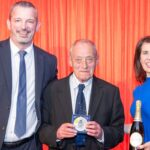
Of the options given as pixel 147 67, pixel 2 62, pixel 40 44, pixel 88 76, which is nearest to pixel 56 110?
pixel 88 76

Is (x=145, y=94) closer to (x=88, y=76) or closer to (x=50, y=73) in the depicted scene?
(x=88, y=76)

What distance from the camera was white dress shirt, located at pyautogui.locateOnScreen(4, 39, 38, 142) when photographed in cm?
213

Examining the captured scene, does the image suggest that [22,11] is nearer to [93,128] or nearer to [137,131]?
[93,128]

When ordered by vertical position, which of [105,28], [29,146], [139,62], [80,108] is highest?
[105,28]

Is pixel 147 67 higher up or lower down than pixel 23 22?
lower down

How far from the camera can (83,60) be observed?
2.10m

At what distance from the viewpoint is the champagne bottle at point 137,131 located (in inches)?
73.0

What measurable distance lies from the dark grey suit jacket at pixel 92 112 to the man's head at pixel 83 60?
0.09 meters

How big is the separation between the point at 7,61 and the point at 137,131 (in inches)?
30.8

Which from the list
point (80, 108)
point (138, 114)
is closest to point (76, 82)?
point (80, 108)

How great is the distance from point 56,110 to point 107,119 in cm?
27

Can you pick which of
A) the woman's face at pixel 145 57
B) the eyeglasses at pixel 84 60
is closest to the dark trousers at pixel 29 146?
the eyeglasses at pixel 84 60

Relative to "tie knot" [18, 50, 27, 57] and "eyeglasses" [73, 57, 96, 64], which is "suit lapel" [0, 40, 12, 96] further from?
"eyeglasses" [73, 57, 96, 64]

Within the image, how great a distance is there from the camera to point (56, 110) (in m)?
2.11
